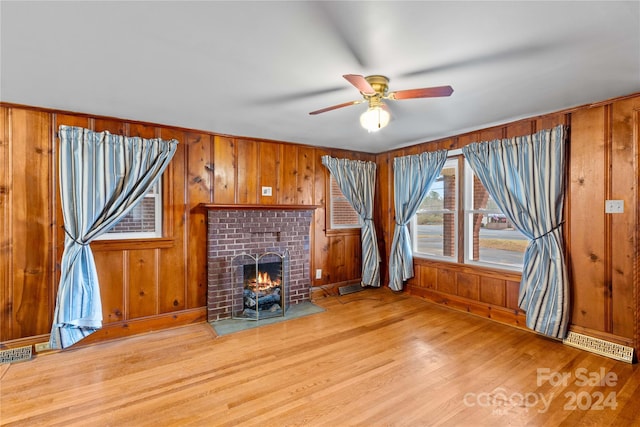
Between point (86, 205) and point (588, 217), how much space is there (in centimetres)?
487

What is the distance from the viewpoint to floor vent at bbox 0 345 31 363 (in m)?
2.68

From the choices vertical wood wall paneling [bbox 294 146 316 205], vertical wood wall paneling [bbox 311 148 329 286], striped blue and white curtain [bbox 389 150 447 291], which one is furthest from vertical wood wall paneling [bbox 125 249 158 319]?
striped blue and white curtain [bbox 389 150 447 291]

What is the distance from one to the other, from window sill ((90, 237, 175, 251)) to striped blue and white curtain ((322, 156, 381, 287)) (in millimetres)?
2552

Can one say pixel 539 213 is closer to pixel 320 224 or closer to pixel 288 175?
pixel 320 224

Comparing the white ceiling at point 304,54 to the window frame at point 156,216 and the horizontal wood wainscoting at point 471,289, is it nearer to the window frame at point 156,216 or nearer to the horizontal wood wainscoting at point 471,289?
the window frame at point 156,216

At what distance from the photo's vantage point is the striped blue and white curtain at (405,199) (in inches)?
171

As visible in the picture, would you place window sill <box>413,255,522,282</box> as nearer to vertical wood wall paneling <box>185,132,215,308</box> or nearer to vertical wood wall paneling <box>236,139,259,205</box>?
vertical wood wall paneling <box>236,139,259,205</box>

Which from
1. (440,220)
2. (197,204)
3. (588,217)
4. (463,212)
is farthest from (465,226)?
(197,204)

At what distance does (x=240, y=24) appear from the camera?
1604 millimetres

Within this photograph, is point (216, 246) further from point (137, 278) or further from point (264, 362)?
point (264, 362)

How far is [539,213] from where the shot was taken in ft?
10.3

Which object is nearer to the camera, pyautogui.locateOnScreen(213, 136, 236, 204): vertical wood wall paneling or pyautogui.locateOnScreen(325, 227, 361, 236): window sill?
pyautogui.locateOnScreen(213, 136, 236, 204): vertical wood wall paneling

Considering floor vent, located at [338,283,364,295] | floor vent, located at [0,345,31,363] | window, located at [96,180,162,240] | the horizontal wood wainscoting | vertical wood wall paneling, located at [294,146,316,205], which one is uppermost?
vertical wood wall paneling, located at [294,146,316,205]

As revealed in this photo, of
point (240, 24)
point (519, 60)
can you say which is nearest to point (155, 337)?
point (240, 24)
